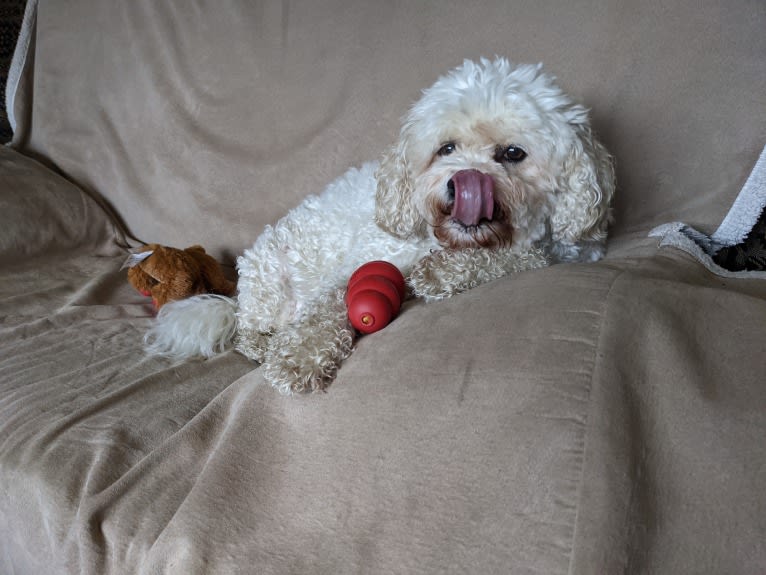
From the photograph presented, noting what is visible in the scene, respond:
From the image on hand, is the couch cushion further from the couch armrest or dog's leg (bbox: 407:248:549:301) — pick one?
the couch armrest

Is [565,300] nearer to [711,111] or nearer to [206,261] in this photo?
[711,111]

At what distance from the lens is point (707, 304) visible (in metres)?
0.89

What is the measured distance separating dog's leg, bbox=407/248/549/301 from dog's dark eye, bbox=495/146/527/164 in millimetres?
195

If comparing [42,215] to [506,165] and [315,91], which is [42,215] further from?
A: [506,165]

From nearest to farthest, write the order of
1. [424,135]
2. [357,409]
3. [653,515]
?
[653,515], [357,409], [424,135]

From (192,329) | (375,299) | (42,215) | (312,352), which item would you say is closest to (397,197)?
(375,299)

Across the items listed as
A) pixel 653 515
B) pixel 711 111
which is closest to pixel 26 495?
pixel 653 515

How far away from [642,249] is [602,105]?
402 millimetres

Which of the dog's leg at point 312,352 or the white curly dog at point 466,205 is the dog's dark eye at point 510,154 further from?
the dog's leg at point 312,352

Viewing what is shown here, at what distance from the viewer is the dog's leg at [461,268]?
1.19 m

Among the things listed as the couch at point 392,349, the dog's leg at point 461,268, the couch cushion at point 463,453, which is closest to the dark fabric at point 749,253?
the couch at point 392,349

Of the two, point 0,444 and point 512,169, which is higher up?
point 512,169

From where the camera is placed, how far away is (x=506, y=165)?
1301 mm

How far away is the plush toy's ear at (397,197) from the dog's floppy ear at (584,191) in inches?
12.1
